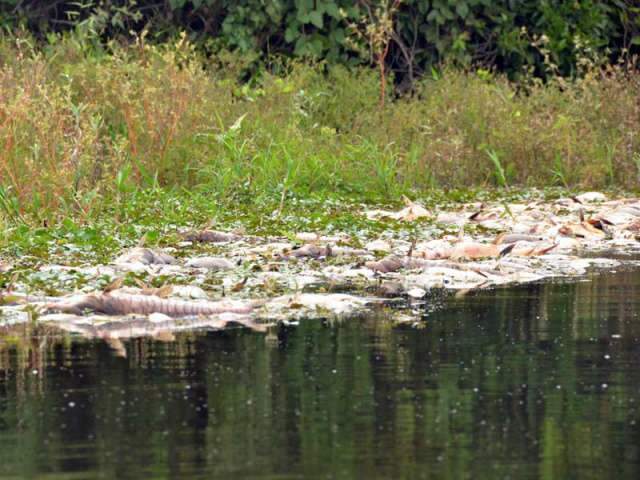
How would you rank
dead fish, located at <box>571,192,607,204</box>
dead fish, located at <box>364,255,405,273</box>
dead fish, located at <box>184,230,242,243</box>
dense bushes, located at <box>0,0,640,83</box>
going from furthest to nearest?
dense bushes, located at <box>0,0,640,83</box>
dead fish, located at <box>571,192,607,204</box>
dead fish, located at <box>184,230,242,243</box>
dead fish, located at <box>364,255,405,273</box>

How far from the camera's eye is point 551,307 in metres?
6.93

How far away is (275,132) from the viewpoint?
43.7 ft

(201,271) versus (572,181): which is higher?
(572,181)

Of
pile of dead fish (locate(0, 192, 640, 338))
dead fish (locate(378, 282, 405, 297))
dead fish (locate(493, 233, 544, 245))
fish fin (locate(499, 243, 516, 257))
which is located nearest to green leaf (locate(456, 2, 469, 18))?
pile of dead fish (locate(0, 192, 640, 338))

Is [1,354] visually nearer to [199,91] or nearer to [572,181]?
[199,91]

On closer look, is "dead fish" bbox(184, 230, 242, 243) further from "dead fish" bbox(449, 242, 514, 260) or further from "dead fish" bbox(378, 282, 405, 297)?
"dead fish" bbox(378, 282, 405, 297)

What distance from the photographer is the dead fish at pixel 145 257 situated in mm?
8172

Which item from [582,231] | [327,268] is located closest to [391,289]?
[327,268]

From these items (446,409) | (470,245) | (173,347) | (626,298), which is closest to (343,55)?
(470,245)

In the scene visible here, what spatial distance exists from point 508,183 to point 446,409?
31.3 feet

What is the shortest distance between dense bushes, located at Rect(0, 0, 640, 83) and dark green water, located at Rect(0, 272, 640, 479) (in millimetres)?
9745

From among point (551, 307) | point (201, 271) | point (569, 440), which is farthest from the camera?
point (201, 271)

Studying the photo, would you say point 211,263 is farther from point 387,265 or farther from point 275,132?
point 275,132

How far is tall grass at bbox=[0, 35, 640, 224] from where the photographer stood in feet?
34.6
